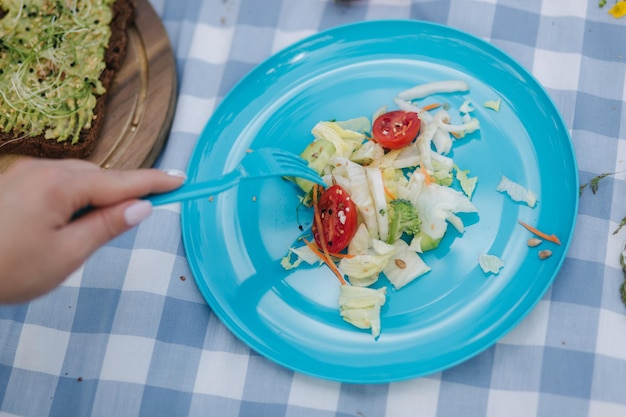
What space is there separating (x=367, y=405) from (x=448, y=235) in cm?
67

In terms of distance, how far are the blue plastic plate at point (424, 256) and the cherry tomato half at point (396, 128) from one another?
170mm

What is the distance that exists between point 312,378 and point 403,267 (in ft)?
1.71

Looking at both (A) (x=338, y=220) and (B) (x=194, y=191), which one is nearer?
(B) (x=194, y=191)

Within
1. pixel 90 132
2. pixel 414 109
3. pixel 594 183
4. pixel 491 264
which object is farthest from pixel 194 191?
pixel 594 183

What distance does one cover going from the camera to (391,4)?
2.64 metres

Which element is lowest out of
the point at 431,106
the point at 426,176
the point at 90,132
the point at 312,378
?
the point at 312,378

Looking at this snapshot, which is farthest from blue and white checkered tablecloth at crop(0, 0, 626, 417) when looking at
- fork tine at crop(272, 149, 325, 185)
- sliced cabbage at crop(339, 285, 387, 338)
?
fork tine at crop(272, 149, 325, 185)

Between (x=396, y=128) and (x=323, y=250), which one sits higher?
(x=396, y=128)

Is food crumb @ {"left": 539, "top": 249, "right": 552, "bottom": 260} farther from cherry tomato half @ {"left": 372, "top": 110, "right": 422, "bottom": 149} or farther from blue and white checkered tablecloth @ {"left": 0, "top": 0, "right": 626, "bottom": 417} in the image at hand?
cherry tomato half @ {"left": 372, "top": 110, "right": 422, "bottom": 149}

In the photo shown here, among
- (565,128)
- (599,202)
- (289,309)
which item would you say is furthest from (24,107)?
(599,202)

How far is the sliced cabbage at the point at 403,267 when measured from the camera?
212cm

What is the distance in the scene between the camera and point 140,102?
250 cm

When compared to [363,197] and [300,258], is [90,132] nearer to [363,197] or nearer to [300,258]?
[300,258]

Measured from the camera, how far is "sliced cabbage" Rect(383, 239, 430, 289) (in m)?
2.12
